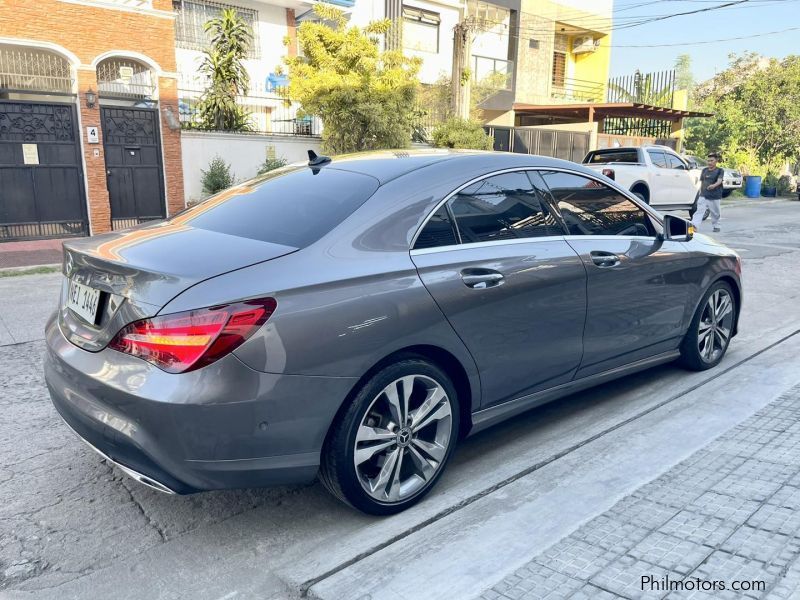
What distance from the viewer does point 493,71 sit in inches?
1012

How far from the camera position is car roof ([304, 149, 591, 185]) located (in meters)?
3.45

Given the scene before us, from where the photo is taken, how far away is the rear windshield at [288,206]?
3057 millimetres

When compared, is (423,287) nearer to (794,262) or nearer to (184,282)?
(184,282)

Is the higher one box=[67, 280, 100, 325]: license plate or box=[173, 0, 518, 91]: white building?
box=[173, 0, 518, 91]: white building

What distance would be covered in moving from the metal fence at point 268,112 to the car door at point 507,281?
14178 mm

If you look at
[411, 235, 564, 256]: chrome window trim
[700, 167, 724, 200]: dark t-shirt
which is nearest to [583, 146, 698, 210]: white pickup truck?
[700, 167, 724, 200]: dark t-shirt

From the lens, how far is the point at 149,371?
2.56 m

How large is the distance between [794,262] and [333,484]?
993cm

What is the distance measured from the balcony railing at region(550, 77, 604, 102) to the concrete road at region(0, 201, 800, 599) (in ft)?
95.7

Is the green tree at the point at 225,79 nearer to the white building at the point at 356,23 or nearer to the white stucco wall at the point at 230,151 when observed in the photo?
the white stucco wall at the point at 230,151

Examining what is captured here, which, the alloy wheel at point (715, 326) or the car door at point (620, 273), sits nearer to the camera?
the car door at point (620, 273)

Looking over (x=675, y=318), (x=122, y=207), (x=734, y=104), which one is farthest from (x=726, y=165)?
(x=675, y=318)

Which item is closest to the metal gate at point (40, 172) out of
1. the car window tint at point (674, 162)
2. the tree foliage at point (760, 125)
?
the car window tint at point (674, 162)

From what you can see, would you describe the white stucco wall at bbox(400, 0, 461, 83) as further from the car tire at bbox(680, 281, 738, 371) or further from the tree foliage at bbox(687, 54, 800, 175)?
the car tire at bbox(680, 281, 738, 371)
